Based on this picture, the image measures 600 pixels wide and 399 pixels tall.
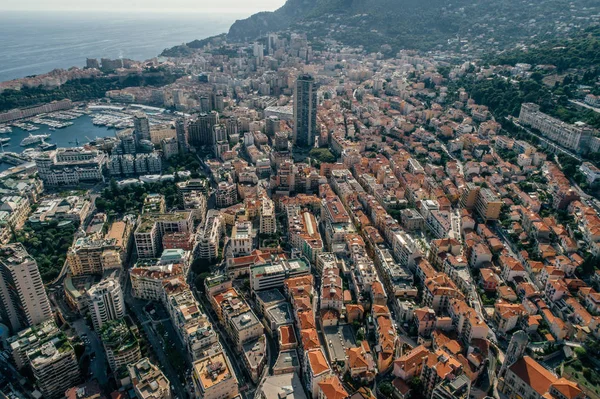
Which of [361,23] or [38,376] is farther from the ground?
[361,23]

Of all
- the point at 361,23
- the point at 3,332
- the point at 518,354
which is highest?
the point at 361,23

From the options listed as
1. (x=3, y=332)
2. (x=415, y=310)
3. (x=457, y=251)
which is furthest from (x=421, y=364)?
(x=3, y=332)

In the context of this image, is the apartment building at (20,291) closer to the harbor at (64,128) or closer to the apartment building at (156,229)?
the apartment building at (156,229)

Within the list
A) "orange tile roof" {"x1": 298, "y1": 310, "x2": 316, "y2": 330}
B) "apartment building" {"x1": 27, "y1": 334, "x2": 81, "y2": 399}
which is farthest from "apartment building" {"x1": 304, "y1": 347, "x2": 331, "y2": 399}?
"apartment building" {"x1": 27, "y1": 334, "x2": 81, "y2": 399}

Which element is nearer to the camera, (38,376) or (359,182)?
(38,376)

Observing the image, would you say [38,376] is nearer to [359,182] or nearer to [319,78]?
[359,182]

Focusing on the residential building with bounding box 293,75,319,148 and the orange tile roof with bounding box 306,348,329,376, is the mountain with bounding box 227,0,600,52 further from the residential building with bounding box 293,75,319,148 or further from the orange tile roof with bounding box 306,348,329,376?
the orange tile roof with bounding box 306,348,329,376
